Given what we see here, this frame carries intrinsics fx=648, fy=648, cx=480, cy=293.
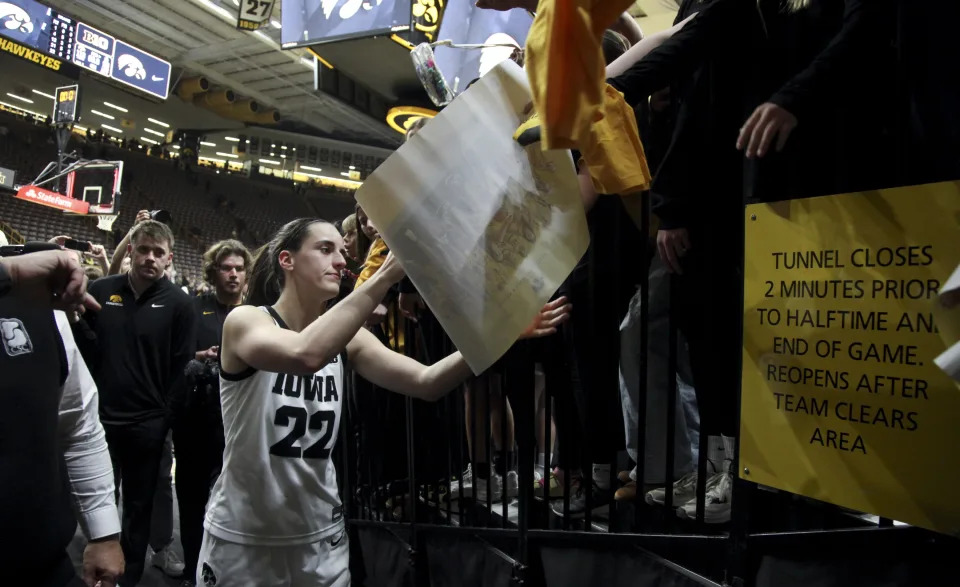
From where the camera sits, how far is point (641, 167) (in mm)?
1488

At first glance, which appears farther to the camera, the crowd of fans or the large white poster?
the crowd of fans

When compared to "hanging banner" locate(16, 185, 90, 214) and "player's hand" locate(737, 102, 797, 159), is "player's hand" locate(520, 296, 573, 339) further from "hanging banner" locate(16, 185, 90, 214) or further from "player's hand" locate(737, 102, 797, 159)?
"hanging banner" locate(16, 185, 90, 214)

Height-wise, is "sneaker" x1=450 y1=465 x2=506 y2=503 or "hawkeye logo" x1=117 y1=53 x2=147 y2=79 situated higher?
"hawkeye logo" x1=117 y1=53 x2=147 y2=79

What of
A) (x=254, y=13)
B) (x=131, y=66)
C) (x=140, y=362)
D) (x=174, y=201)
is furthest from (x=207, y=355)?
(x=174, y=201)

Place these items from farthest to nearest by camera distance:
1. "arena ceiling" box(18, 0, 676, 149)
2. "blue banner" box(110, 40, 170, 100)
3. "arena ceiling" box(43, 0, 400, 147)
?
"arena ceiling" box(43, 0, 400, 147)
"arena ceiling" box(18, 0, 676, 149)
"blue banner" box(110, 40, 170, 100)

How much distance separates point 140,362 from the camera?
13.4ft

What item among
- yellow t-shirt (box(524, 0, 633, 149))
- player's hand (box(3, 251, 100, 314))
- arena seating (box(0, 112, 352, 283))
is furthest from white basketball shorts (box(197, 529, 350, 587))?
arena seating (box(0, 112, 352, 283))

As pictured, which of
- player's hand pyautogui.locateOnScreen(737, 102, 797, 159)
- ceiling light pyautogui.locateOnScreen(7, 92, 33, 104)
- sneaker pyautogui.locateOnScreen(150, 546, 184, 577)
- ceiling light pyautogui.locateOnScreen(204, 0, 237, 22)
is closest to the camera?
player's hand pyautogui.locateOnScreen(737, 102, 797, 159)

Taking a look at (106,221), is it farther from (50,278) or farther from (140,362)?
(50,278)

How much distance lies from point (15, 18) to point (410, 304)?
41.7 ft

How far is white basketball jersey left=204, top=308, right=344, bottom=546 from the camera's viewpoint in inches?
88.4

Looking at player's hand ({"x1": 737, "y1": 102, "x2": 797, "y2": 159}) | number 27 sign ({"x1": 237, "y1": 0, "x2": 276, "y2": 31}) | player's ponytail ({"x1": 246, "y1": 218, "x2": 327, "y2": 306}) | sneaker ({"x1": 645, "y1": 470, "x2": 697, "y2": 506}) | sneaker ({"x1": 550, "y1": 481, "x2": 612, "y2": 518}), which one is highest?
number 27 sign ({"x1": 237, "y1": 0, "x2": 276, "y2": 31})

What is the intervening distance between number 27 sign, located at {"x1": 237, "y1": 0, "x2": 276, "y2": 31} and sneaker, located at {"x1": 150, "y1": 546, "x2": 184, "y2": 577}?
717cm

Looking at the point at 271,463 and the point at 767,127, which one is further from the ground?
the point at 767,127
